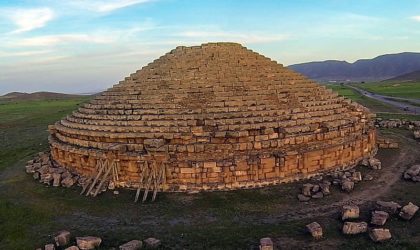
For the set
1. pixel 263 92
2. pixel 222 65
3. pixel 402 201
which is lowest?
pixel 402 201

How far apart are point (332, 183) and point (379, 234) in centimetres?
419

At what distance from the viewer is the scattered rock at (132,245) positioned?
9.79 meters

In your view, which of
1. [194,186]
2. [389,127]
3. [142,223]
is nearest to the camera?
[142,223]

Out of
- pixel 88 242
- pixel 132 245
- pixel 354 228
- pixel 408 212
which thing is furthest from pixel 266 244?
pixel 88 242

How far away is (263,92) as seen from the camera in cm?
1545

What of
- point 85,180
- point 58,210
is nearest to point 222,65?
point 85,180

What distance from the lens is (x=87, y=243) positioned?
9.95 metres

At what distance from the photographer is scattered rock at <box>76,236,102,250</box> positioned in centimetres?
996

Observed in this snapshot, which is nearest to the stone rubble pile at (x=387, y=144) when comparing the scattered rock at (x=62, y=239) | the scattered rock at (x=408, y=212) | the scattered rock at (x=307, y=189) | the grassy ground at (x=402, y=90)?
the scattered rock at (x=307, y=189)

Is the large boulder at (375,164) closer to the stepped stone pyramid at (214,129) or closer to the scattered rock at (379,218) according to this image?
the stepped stone pyramid at (214,129)

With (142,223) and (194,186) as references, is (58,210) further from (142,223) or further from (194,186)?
(194,186)

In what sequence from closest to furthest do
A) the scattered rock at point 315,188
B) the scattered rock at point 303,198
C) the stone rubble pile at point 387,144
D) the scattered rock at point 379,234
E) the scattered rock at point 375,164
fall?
the scattered rock at point 379,234, the scattered rock at point 303,198, the scattered rock at point 315,188, the scattered rock at point 375,164, the stone rubble pile at point 387,144

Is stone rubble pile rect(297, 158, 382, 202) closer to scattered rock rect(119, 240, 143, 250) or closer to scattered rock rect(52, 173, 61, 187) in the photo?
scattered rock rect(119, 240, 143, 250)

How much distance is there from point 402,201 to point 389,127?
13.4 metres
